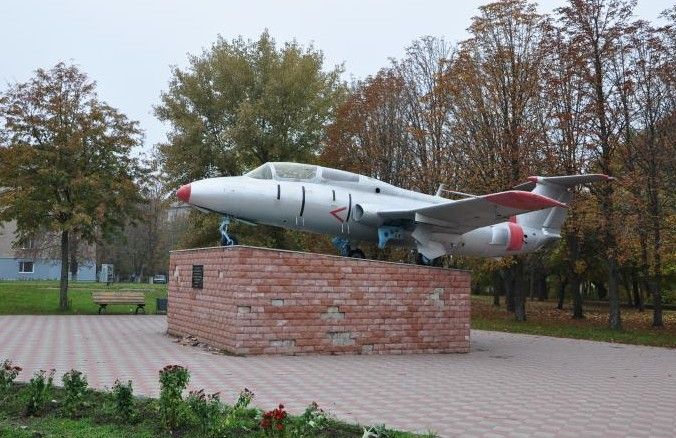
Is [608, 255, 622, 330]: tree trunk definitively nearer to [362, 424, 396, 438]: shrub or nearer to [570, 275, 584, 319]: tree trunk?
[570, 275, 584, 319]: tree trunk

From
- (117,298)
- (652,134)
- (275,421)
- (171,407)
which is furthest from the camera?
(117,298)

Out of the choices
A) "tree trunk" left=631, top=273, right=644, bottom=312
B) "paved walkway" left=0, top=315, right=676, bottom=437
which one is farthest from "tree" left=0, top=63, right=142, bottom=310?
"tree trunk" left=631, top=273, right=644, bottom=312

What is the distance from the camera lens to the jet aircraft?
1258 cm

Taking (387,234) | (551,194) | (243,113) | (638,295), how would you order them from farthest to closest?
(638,295) < (243,113) < (551,194) < (387,234)

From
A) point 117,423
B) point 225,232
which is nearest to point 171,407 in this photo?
point 117,423

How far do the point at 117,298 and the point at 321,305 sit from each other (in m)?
14.7

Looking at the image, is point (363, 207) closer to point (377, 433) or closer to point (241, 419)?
point (241, 419)

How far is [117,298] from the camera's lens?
24.7 m

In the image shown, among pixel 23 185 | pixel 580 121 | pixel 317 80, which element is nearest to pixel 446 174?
pixel 580 121

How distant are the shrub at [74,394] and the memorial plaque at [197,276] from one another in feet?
25.0

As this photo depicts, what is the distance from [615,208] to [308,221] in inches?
484

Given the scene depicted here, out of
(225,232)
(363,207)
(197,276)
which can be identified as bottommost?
(197,276)

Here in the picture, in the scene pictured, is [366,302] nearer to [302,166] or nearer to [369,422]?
[302,166]

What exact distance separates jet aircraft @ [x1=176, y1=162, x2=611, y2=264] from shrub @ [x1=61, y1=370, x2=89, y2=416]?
621 centimetres
